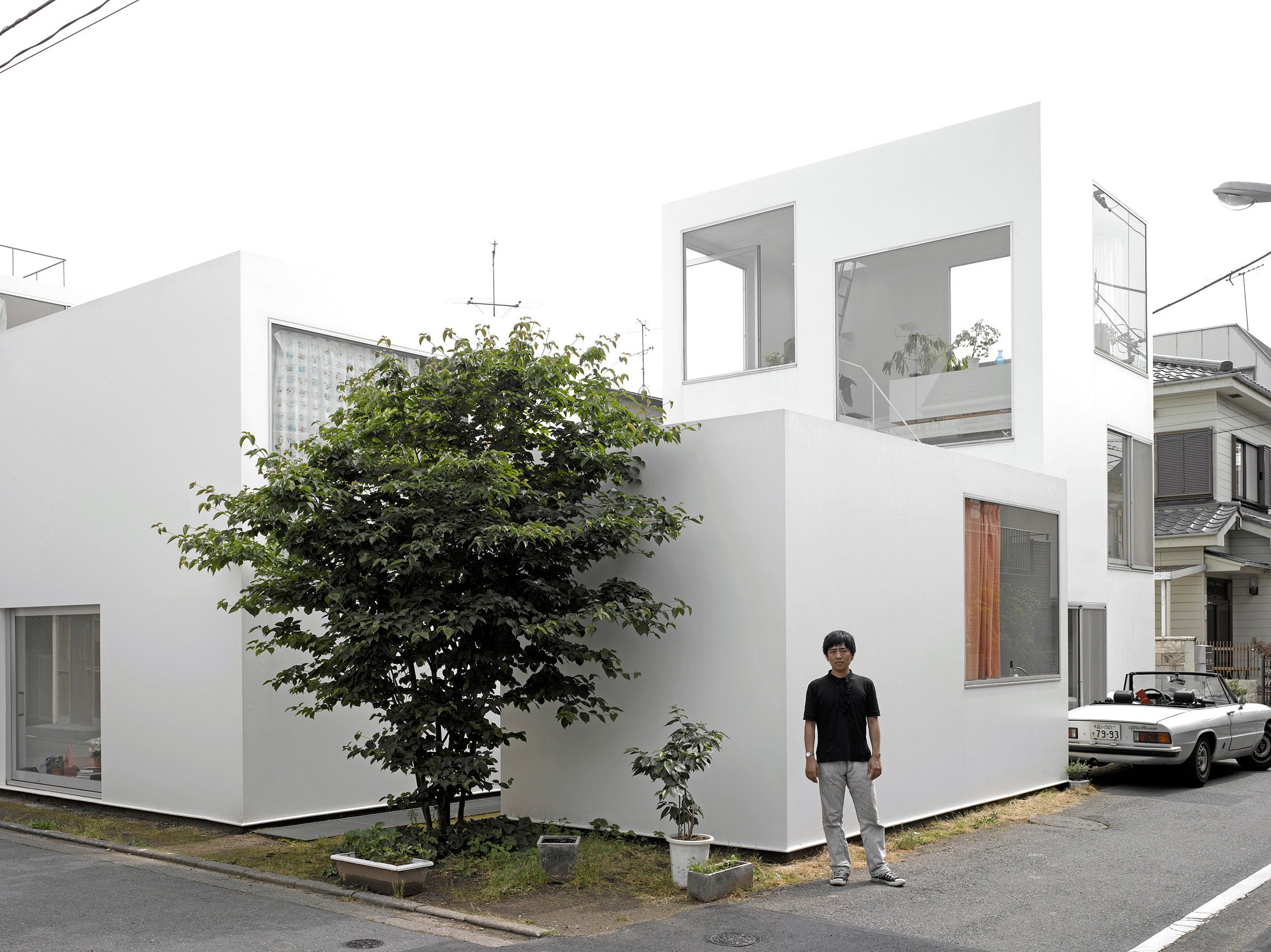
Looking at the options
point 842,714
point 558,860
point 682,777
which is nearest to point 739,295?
point 842,714

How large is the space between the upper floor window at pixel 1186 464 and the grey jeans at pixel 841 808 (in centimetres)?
1919

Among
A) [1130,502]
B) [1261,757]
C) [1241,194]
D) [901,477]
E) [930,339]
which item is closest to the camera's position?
[1241,194]

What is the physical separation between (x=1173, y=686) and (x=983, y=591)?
4.50 m

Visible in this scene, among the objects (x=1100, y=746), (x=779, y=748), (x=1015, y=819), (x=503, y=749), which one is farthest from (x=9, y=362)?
(x=1100, y=746)

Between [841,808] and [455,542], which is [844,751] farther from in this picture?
[455,542]

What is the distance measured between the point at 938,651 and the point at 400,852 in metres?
5.48

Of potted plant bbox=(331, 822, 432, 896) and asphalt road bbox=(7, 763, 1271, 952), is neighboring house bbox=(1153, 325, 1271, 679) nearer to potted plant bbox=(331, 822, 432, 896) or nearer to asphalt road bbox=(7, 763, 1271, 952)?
asphalt road bbox=(7, 763, 1271, 952)

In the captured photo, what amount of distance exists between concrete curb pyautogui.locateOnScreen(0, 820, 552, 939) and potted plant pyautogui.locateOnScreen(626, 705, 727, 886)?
131 cm

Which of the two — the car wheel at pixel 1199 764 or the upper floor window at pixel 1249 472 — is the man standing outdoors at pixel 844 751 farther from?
the upper floor window at pixel 1249 472

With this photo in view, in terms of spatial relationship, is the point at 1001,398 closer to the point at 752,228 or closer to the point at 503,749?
the point at 752,228

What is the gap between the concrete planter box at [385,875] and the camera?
26.8ft

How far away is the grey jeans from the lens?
339 inches

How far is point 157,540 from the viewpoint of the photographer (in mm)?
11891

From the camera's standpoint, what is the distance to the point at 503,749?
1102cm
